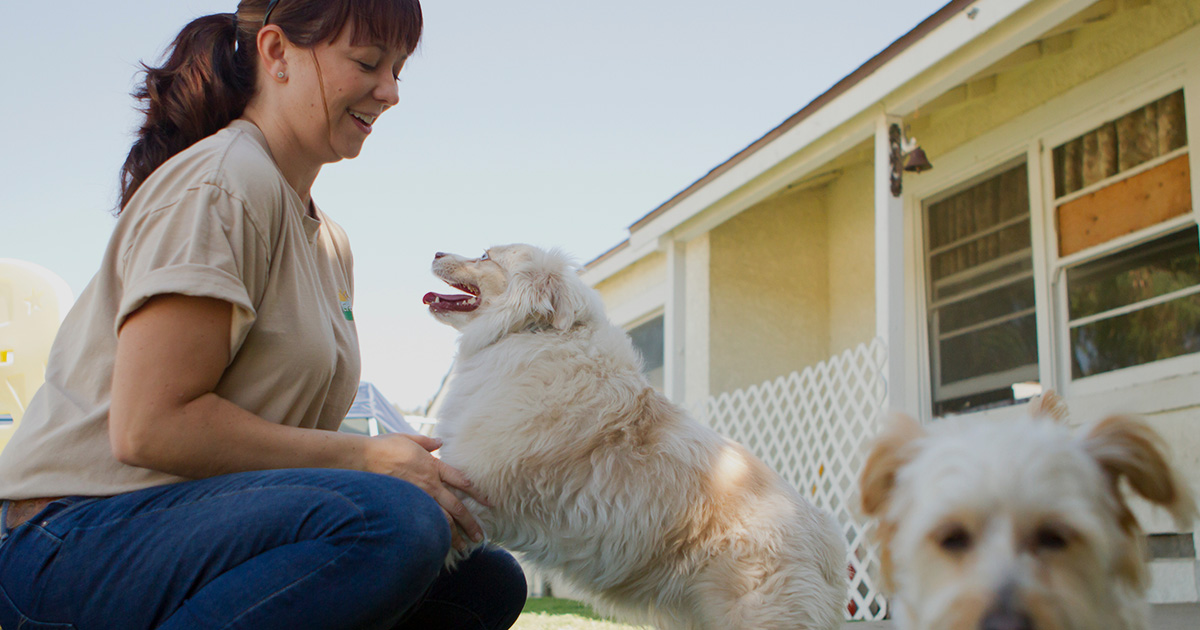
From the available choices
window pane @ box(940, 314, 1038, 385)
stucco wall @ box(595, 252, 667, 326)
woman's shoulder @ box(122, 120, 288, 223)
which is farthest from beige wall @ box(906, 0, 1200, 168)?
woman's shoulder @ box(122, 120, 288, 223)

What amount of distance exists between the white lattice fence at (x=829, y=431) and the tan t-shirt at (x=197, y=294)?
392cm

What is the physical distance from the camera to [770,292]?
8281mm

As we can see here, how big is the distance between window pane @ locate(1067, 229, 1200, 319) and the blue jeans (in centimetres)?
516

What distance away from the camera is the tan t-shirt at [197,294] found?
1822 millimetres

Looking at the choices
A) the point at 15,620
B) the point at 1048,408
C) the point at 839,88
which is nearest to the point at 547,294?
the point at 1048,408

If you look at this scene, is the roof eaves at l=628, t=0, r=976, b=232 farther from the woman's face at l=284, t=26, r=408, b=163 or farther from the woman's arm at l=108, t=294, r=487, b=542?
the woman's arm at l=108, t=294, r=487, b=542

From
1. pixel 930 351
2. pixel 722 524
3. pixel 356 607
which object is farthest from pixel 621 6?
pixel 356 607

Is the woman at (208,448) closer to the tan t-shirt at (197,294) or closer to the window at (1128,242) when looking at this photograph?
the tan t-shirt at (197,294)

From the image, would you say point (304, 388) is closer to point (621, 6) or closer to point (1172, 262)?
point (1172, 262)

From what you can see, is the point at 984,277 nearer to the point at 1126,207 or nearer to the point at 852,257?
the point at 1126,207

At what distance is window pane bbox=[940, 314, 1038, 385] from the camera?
248 inches

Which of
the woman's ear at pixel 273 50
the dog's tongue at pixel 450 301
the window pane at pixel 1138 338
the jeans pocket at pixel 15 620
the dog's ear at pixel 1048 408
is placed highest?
the woman's ear at pixel 273 50

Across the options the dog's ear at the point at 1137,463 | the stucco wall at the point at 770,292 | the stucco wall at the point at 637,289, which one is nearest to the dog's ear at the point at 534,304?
the dog's ear at the point at 1137,463

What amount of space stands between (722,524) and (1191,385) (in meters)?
3.63
